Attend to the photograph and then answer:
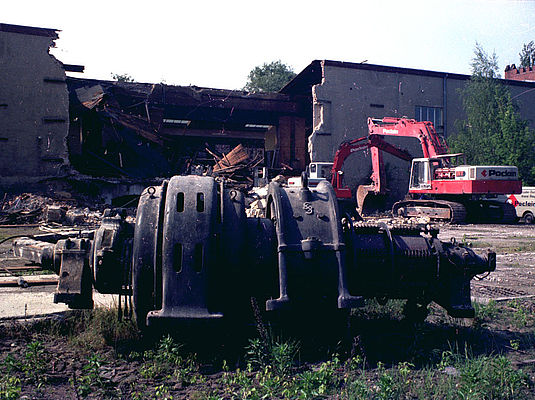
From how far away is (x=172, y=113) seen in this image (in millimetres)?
23000

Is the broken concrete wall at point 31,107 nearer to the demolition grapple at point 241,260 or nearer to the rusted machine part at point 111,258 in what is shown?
the demolition grapple at point 241,260

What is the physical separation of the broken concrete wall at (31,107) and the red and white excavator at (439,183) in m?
11.4

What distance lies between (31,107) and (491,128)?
21.9 metres

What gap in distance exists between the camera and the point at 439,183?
1698cm

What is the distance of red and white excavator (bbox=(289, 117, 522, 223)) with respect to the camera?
16.0 meters

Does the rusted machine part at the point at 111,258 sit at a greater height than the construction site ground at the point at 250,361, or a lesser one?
greater

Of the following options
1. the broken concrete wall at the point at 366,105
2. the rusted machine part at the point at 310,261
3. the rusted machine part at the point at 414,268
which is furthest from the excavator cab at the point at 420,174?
the rusted machine part at the point at 310,261

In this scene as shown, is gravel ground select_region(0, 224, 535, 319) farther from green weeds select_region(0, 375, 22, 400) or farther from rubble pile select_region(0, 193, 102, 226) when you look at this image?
rubble pile select_region(0, 193, 102, 226)

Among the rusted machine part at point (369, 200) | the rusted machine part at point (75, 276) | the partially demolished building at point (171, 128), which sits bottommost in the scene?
the rusted machine part at point (75, 276)

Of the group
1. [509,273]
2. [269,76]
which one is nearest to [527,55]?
[269,76]

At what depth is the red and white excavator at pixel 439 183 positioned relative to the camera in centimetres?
1598

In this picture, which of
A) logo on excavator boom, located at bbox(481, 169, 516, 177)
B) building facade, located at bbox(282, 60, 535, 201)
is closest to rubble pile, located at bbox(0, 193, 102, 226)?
building facade, located at bbox(282, 60, 535, 201)

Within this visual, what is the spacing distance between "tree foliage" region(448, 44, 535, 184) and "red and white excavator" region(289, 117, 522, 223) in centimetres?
592

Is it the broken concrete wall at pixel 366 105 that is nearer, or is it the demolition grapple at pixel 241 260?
the demolition grapple at pixel 241 260
